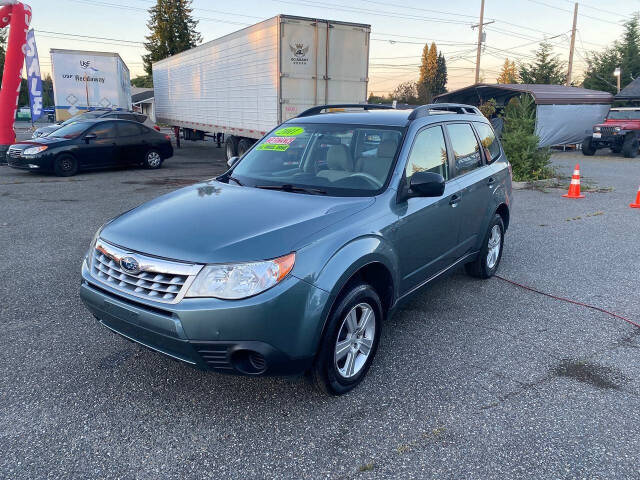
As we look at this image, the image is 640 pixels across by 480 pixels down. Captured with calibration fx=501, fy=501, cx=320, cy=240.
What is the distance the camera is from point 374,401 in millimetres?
3248

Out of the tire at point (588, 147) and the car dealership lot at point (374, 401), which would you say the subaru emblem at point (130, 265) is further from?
the tire at point (588, 147)

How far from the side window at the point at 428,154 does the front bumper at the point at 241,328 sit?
1.55 metres

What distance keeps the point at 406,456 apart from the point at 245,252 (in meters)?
1.41

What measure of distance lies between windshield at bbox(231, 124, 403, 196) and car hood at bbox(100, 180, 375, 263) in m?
0.24

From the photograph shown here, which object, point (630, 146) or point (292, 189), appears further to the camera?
point (630, 146)

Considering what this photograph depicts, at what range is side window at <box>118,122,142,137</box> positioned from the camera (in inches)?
571

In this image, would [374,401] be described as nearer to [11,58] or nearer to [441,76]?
[11,58]

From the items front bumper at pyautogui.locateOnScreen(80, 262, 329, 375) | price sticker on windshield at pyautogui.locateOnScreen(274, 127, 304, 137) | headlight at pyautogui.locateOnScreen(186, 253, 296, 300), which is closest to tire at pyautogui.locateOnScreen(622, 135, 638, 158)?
price sticker on windshield at pyautogui.locateOnScreen(274, 127, 304, 137)

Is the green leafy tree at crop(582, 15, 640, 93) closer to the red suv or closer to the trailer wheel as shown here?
the red suv

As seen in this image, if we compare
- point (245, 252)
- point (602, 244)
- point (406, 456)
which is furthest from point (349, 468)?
point (602, 244)

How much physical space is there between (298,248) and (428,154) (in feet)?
6.07

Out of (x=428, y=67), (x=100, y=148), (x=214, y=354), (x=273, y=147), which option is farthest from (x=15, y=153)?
(x=428, y=67)

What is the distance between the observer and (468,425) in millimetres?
2998

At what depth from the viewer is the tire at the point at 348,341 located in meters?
3.00
